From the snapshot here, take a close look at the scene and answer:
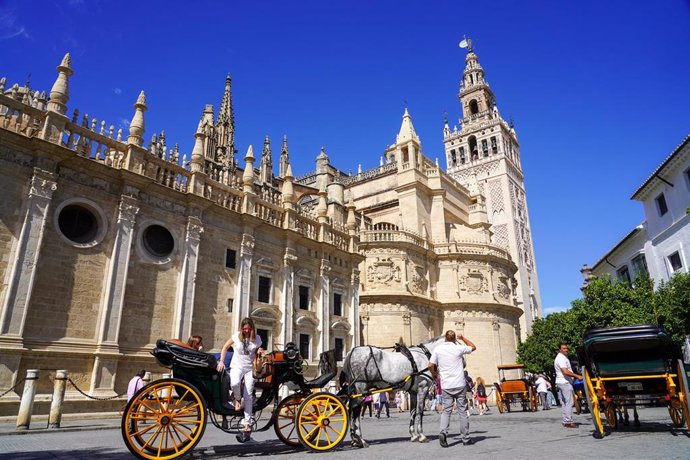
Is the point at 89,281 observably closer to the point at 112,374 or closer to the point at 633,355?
the point at 112,374

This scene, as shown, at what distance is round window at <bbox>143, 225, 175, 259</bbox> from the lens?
16812 mm

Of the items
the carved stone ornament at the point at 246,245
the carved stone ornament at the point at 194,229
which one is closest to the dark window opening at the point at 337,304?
the carved stone ornament at the point at 246,245

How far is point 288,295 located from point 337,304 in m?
4.16

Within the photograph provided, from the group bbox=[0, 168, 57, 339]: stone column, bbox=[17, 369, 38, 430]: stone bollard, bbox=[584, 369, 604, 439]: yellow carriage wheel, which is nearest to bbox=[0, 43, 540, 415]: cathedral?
bbox=[0, 168, 57, 339]: stone column

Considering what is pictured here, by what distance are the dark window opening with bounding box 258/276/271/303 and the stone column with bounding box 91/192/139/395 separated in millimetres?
6331

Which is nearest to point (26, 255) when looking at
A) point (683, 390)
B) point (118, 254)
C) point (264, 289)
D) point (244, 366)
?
point (118, 254)

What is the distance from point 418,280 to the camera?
34344 millimetres

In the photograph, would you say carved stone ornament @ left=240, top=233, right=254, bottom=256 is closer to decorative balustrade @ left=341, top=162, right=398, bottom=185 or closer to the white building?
the white building

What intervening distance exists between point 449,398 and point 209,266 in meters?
13.3

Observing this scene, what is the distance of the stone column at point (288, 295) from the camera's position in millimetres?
20766

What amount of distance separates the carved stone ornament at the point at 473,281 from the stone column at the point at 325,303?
54.7 ft

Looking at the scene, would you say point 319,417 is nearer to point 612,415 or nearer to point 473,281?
point 612,415

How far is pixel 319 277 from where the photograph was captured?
2347cm

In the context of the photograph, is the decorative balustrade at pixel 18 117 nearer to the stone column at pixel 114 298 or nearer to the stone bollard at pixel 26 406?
the stone column at pixel 114 298
